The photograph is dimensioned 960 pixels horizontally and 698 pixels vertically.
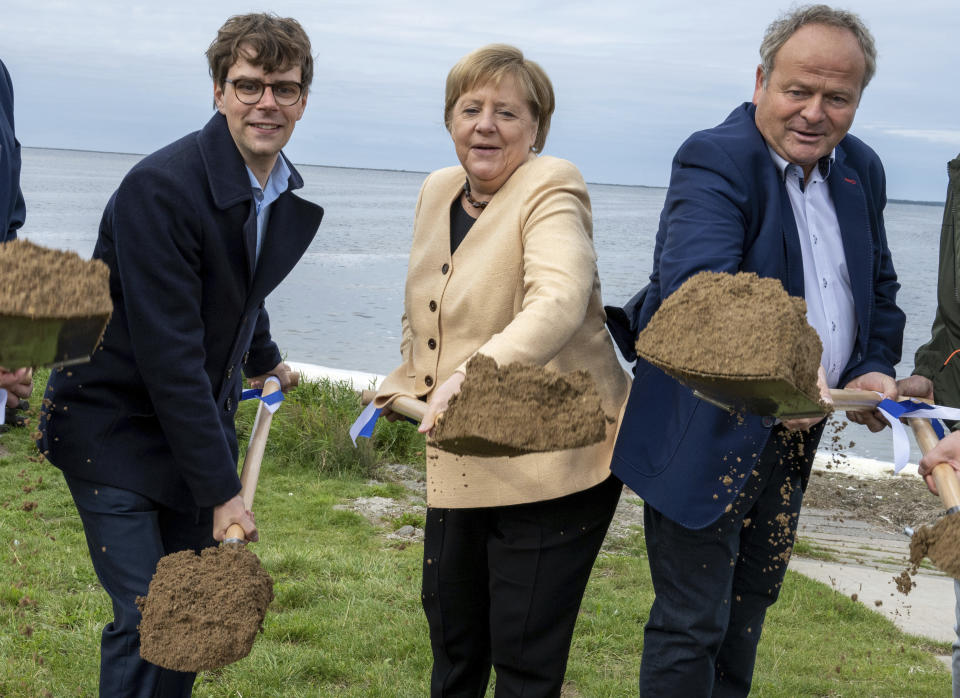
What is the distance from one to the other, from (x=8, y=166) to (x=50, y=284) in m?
1.26

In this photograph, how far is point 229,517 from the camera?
2.69m

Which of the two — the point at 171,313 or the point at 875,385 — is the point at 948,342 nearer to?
the point at 875,385

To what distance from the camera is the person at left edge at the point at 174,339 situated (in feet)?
8.15

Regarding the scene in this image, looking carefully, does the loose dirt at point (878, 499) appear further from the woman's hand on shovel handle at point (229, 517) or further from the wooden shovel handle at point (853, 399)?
the woman's hand on shovel handle at point (229, 517)

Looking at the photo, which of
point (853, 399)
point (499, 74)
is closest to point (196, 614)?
point (499, 74)

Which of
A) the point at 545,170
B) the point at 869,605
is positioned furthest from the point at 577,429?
the point at 869,605

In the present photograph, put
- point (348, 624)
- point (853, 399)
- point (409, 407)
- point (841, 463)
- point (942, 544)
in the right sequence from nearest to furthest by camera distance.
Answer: point (942, 544), point (853, 399), point (409, 407), point (348, 624), point (841, 463)

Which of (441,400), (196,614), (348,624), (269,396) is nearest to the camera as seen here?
(441,400)

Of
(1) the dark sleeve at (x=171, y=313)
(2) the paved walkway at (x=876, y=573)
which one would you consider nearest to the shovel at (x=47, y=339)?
(1) the dark sleeve at (x=171, y=313)

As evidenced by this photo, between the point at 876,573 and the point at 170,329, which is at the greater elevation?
the point at 170,329

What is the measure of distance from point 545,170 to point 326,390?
5.44 m

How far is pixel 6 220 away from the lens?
3.12m

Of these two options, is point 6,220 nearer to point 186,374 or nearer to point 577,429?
point 186,374

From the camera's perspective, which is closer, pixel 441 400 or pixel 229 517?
pixel 441 400
